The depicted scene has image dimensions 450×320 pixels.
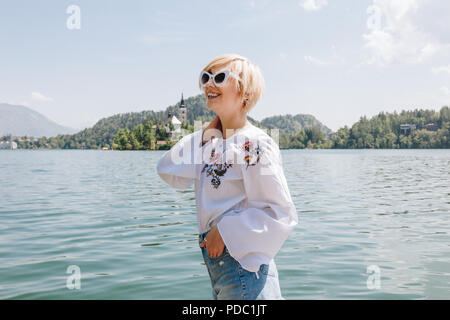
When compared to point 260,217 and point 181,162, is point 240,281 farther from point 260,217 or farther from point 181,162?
point 181,162

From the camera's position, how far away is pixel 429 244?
8500 millimetres

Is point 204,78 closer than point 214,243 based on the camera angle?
No

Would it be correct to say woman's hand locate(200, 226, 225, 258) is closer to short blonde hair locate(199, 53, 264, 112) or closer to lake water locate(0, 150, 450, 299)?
short blonde hair locate(199, 53, 264, 112)

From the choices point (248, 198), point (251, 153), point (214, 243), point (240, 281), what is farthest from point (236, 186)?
point (240, 281)

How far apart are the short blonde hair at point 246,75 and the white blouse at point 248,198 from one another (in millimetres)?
170

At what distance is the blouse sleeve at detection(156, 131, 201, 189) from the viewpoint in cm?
250

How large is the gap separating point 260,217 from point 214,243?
29 centimetres

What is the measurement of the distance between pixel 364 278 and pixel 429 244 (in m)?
3.03

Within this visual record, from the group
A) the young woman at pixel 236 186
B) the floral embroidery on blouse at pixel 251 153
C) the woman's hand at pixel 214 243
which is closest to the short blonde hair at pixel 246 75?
the young woman at pixel 236 186

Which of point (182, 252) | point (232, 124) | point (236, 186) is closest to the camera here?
point (236, 186)

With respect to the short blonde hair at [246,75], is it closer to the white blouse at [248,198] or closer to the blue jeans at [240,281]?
the white blouse at [248,198]

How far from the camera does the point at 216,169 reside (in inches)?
90.2

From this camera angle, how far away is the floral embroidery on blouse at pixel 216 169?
2264 mm

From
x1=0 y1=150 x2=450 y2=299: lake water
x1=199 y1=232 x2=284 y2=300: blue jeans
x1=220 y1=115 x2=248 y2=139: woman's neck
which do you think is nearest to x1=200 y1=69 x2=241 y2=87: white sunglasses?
x1=220 y1=115 x2=248 y2=139: woman's neck
